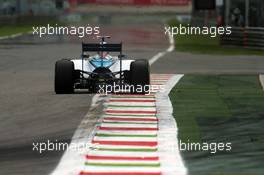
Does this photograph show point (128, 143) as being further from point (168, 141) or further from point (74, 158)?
point (74, 158)

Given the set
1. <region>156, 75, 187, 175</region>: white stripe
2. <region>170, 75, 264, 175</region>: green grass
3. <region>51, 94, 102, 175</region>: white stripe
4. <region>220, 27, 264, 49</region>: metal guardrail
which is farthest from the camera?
<region>220, 27, 264, 49</region>: metal guardrail

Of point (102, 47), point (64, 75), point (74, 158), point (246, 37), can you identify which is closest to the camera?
point (74, 158)

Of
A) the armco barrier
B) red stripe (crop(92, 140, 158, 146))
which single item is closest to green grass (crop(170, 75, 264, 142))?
red stripe (crop(92, 140, 158, 146))

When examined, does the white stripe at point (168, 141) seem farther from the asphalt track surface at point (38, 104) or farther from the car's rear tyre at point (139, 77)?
the asphalt track surface at point (38, 104)

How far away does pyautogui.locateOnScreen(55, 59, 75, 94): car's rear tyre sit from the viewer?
15.5 m

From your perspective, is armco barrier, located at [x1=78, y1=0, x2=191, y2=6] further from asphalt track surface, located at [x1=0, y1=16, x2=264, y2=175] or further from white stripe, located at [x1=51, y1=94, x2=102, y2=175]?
white stripe, located at [x1=51, y1=94, x2=102, y2=175]

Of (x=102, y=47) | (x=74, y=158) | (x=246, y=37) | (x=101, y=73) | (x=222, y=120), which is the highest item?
(x=102, y=47)

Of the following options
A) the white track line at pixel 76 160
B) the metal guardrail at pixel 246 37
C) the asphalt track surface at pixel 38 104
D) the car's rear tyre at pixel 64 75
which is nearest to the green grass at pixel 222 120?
the white track line at pixel 76 160

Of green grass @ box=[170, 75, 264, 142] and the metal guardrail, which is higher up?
green grass @ box=[170, 75, 264, 142]

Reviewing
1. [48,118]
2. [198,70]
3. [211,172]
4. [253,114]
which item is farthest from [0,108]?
[198,70]

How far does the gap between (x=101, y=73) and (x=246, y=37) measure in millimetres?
24124

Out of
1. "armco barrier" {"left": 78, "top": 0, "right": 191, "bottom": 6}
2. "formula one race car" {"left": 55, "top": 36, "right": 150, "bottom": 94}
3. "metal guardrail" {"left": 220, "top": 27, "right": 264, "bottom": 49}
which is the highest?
"formula one race car" {"left": 55, "top": 36, "right": 150, "bottom": 94}

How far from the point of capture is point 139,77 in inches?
606

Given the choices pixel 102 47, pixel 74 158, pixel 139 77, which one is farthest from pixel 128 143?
pixel 102 47
